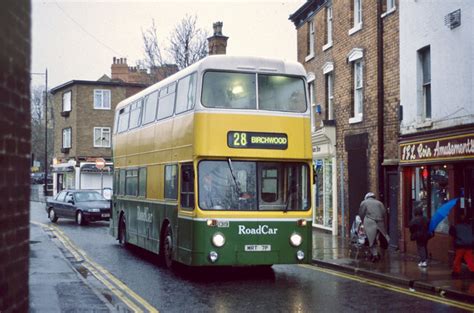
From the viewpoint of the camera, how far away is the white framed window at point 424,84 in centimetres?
1694

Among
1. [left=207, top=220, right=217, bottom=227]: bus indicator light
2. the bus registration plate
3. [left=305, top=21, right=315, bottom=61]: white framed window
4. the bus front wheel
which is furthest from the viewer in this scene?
[left=305, top=21, right=315, bottom=61]: white framed window

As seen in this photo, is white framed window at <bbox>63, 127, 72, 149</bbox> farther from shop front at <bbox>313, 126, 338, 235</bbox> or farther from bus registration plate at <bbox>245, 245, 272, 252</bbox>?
bus registration plate at <bbox>245, 245, 272, 252</bbox>

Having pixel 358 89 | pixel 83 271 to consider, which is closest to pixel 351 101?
pixel 358 89

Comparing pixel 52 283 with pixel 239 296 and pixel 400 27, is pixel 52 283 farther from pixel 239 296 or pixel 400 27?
pixel 400 27

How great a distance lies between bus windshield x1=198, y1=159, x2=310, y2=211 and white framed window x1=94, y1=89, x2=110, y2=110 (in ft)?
139

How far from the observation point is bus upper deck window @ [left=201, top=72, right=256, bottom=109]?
12.4 metres

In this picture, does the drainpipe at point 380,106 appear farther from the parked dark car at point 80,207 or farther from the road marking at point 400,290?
the parked dark car at point 80,207

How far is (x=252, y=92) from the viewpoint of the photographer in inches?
500

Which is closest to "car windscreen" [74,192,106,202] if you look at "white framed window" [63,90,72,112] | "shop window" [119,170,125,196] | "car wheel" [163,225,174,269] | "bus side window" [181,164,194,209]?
"shop window" [119,170,125,196]

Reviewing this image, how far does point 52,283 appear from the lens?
39.9 ft

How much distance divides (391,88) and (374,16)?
2623 millimetres

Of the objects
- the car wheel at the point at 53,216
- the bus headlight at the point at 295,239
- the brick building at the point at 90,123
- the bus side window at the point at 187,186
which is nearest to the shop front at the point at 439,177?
the bus headlight at the point at 295,239

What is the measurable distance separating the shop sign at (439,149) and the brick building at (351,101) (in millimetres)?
1003

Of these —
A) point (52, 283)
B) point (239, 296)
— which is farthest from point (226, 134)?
point (52, 283)
